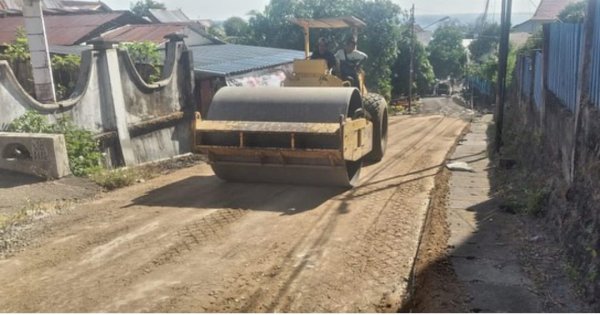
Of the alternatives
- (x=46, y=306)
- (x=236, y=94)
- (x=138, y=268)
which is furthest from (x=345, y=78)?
(x=46, y=306)

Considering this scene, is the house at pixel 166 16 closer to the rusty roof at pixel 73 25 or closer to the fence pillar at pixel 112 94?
the rusty roof at pixel 73 25

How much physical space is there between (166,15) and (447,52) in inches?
1286

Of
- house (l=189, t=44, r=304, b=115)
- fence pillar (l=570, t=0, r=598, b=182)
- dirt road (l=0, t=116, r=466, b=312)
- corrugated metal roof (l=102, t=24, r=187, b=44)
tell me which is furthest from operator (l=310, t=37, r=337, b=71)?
corrugated metal roof (l=102, t=24, r=187, b=44)

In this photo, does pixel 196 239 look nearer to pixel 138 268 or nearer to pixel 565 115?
pixel 138 268

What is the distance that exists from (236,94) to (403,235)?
12.2 ft

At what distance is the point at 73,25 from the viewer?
2555 centimetres

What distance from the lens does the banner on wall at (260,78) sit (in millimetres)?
16875

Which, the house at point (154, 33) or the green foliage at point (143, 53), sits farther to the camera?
the house at point (154, 33)

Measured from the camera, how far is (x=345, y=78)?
11.0 meters

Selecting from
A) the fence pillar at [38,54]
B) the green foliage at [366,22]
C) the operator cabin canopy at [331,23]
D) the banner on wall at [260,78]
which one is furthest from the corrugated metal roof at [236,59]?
the green foliage at [366,22]

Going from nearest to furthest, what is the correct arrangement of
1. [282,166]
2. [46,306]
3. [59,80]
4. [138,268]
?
[46,306] → [138,268] → [282,166] → [59,80]

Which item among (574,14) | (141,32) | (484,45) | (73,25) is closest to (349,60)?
(141,32)

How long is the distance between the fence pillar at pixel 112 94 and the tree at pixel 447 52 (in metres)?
55.1

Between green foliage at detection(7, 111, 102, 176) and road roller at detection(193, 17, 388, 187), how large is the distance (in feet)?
8.04
